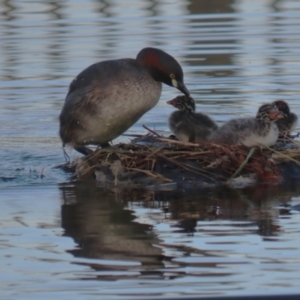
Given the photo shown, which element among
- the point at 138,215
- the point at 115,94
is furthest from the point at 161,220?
the point at 115,94

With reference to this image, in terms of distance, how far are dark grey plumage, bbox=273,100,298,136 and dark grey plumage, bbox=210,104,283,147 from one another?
668 millimetres

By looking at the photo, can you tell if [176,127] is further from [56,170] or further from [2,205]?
[2,205]

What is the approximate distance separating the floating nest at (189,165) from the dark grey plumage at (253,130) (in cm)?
15

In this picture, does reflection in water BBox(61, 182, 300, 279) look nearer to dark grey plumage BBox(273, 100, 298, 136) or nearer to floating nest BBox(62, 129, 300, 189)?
floating nest BBox(62, 129, 300, 189)

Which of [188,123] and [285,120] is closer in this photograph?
[188,123]

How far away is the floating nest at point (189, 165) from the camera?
26.7 ft

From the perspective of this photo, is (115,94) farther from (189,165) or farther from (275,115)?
(275,115)

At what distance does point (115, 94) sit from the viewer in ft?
27.8

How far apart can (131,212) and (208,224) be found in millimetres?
711

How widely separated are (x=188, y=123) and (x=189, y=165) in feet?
3.20

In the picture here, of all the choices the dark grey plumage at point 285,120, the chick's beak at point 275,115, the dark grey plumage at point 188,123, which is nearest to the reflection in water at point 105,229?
the dark grey plumage at point 188,123

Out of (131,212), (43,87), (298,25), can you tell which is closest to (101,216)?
(131,212)

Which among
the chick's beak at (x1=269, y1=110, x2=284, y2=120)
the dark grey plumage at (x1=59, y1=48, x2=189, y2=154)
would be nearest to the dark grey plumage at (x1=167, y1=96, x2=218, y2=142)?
the dark grey plumage at (x1=59, y1=48, x2=189, y2=154)

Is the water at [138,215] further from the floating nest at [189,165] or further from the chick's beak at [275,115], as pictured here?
the chick's beak at [275,115]
